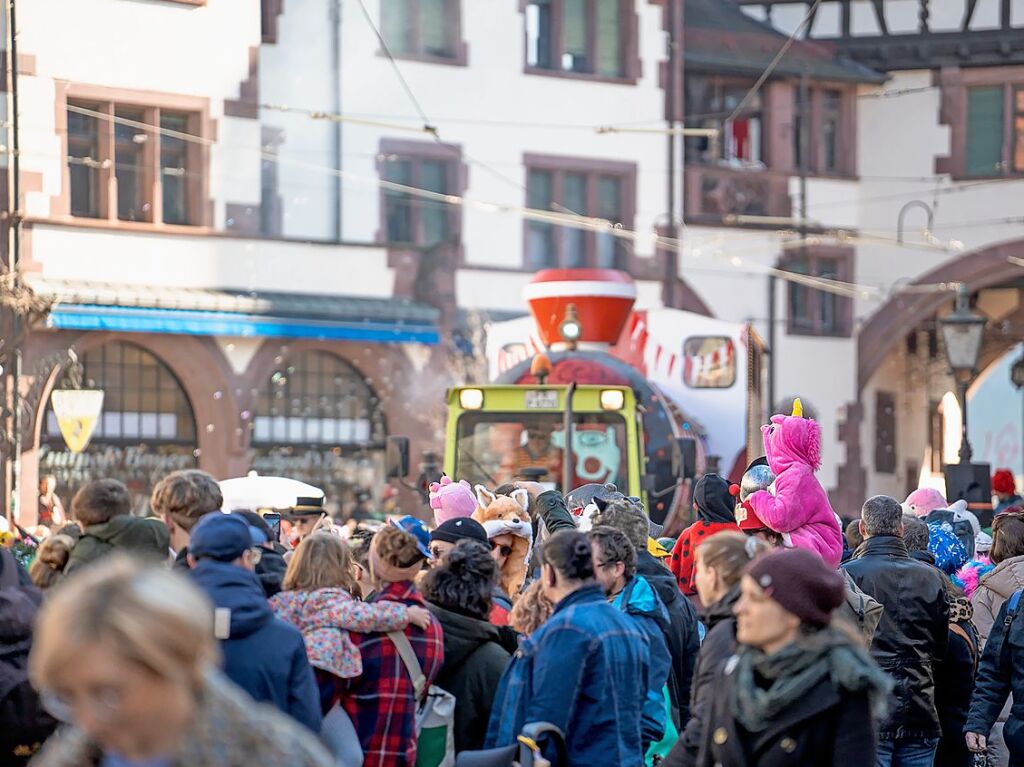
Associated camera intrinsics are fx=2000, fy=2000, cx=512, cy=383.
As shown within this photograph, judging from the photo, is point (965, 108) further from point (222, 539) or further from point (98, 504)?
point (222, 539)

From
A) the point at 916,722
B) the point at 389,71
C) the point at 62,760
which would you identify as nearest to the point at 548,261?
the point at 389,71

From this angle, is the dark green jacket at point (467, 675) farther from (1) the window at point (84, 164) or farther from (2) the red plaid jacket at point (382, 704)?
(1) the window at point (84, 164)

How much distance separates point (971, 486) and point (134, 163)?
45.6 feet

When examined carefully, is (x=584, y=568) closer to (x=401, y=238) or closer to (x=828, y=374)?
(x=401, y=238)

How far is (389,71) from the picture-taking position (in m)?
29.0

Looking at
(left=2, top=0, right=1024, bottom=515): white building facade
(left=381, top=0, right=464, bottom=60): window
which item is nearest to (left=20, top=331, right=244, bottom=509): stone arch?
(left=2, top=0, right=1024, bottom=515): white building facade

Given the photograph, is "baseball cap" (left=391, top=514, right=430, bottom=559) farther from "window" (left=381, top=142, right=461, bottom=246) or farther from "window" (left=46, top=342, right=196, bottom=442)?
"window" (left=381, top=142, right=461, bottom=246)

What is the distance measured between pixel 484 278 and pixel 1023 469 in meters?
12.8

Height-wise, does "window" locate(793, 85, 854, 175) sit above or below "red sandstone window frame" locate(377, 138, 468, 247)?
above

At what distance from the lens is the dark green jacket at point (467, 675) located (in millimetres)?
6902

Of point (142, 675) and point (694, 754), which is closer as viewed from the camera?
point (142, 675)

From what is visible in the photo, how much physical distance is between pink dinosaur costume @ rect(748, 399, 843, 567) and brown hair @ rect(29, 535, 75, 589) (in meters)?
2.85

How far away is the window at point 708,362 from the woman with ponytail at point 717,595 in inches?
435

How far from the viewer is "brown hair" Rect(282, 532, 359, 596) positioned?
646 centimetres
